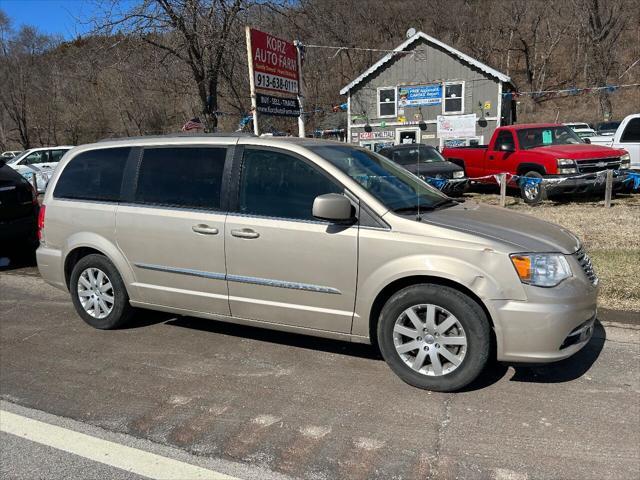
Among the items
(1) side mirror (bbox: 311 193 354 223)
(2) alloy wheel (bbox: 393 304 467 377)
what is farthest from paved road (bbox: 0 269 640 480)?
(1) side mirror (bbox: 311 193 354 223)

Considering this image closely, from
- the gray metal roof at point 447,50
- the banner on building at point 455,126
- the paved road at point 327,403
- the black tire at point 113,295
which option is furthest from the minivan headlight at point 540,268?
the gray metal roof at point 447,50

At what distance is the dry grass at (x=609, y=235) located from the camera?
210 inches

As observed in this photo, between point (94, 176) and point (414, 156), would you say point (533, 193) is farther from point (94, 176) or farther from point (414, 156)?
point (94, 176)

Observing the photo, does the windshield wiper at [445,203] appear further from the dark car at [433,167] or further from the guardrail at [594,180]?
the dark car at [433,167]

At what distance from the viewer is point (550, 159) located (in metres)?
11.2

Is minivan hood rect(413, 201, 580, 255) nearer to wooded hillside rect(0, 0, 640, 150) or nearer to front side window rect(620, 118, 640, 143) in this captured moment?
front side window rect(620, 118, 640, 143)

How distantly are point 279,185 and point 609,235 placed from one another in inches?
244

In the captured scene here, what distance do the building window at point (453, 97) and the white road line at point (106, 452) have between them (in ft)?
83.4

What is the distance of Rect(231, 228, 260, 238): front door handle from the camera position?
3947 millimetres

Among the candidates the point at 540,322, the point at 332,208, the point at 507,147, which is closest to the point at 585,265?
the point at 540,322

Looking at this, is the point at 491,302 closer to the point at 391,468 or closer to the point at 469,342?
the point at 469,342

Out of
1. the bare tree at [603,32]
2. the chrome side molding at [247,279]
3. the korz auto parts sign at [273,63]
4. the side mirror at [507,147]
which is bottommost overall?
the chrome side molding at [247,279]

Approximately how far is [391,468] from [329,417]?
2.08 feet

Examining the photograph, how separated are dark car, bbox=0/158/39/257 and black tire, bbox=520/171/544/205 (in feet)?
31.9
